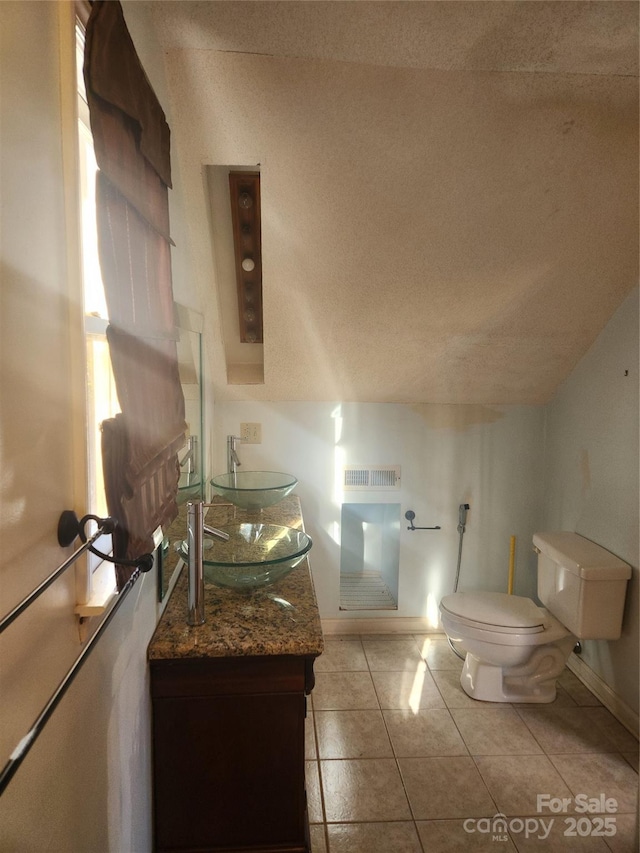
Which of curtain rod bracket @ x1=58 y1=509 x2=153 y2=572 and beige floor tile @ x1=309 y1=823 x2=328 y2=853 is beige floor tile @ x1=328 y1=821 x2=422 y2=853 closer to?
beige floor tile @ x1=309 y1=823 x2=328 y2=853

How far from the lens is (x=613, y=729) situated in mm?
2236

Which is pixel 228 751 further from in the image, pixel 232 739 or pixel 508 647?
pixel 508 647

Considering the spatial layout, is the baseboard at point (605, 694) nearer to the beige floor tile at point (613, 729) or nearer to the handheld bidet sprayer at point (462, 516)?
the beige floor tile at point (613, 729)

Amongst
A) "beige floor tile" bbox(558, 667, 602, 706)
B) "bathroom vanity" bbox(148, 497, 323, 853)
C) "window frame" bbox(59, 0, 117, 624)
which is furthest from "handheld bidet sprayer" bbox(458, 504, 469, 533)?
"window frame" bbox(59, 0, 117, 624)

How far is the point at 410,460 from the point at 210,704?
6.21 feet

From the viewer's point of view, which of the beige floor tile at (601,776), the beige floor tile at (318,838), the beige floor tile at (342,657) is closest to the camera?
the beige floor tile at (318,838)

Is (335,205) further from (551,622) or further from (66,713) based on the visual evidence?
(551,622)

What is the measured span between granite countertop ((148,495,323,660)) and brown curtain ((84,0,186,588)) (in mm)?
367

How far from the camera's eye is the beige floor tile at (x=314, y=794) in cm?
177

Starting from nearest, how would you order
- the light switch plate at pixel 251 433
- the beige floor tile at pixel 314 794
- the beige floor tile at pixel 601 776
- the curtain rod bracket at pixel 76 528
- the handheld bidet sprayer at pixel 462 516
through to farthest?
1. the curtain rod bracket at pixel 76 528
2. the beige floor tile at pixel 314 794
3. the beige floor tile at pixel 601 776
4. the light switch plate at pixel 251 433
5. the handheld bidet sprayer at pixel 462 516

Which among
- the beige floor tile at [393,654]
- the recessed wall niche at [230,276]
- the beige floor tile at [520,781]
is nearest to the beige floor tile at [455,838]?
the beige floor tile at [520,781]

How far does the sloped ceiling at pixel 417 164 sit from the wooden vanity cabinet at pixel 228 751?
4.76 ft

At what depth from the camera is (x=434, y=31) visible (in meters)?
1.29

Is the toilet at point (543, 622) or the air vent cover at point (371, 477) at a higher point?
the air vent cover at point (371, 477)
